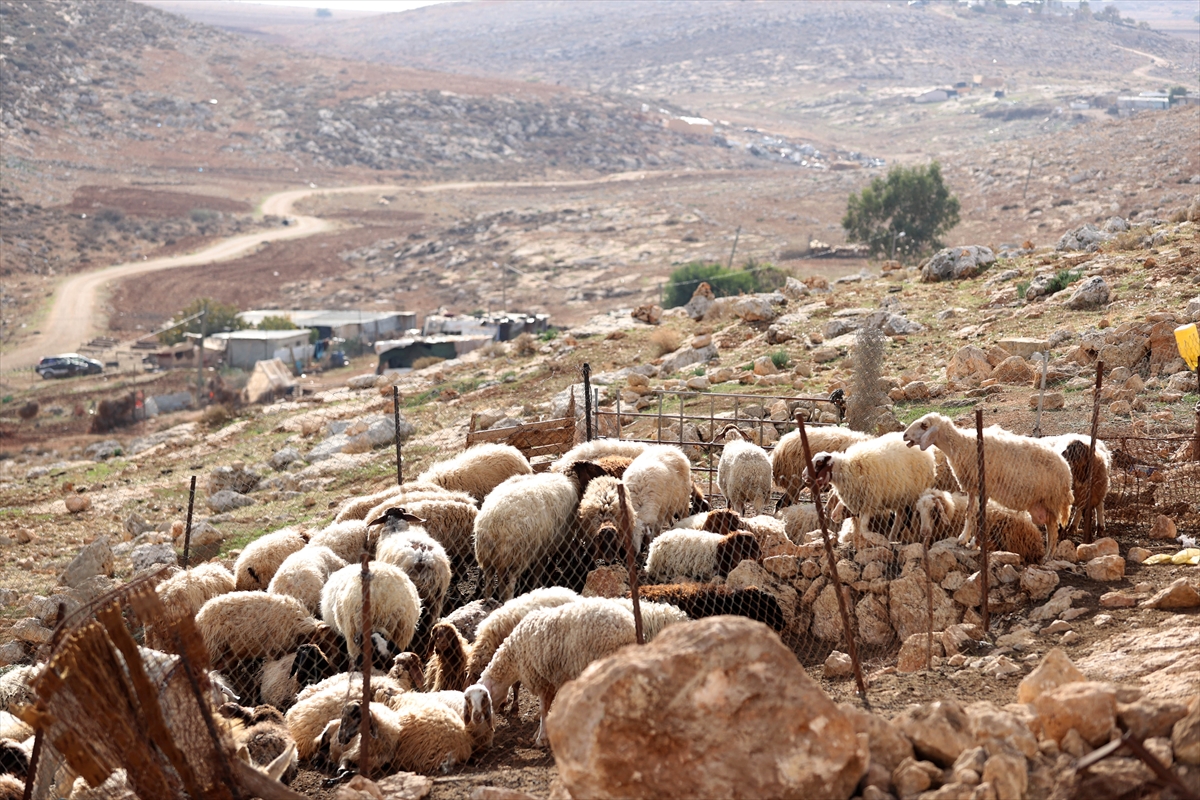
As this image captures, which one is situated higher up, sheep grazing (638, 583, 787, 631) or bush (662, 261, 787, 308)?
sheep grazing (638, 583, 787, 631)

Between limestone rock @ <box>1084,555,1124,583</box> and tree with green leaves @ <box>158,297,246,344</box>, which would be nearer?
limestone rock @ <box>1084,555,1124,583</box>

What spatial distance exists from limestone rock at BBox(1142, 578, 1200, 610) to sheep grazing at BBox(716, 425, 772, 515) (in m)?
4.76

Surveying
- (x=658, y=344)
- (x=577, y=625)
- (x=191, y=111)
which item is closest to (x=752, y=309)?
(x=658, y=344)

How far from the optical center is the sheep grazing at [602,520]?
964cm

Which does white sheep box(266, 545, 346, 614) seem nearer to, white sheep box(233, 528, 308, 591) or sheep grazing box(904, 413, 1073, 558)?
white sheep box(233, 528, 308, 591)

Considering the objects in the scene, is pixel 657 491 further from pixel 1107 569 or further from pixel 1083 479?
pixel 1107 569

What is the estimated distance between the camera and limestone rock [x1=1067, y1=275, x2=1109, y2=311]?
17.1 m

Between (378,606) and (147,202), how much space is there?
63.0 meters

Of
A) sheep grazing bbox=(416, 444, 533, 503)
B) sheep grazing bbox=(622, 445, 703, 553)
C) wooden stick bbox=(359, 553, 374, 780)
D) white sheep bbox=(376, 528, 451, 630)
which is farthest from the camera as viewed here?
sheep grazing bbox=(416, 444, 533, 503)

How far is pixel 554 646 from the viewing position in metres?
7.11

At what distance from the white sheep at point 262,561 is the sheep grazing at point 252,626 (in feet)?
4.69

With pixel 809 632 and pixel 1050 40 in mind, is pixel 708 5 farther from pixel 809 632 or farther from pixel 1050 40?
pixel 809 632

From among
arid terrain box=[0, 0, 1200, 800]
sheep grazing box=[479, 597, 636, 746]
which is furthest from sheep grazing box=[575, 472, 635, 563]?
sheep grazing box=[479, 597, 636, 746]

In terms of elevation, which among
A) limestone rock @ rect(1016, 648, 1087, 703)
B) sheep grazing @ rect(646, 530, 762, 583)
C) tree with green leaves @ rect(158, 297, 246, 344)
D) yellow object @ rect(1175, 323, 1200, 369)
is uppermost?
yellow object @ rect(1175, 323, 1200, 369)
